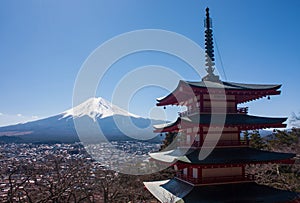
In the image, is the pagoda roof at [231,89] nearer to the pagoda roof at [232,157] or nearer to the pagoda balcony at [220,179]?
the pagoda roof at [232,157]

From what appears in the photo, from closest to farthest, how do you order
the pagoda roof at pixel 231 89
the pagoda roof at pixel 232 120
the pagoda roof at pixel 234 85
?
1. the pagoda roof at pixel 232 120
2. the pagoda roof at pixel 231 89
3. the pagoda roof at pixel 234 85

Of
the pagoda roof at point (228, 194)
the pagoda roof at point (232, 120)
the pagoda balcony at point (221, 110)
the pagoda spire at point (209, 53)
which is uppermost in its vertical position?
the pagoda spire at point (209, 53)

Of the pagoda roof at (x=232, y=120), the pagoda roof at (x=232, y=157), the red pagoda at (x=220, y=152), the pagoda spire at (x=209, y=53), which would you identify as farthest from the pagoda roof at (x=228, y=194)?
the pagoda spire at (x=209, y=53)

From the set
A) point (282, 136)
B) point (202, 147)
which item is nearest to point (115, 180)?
point (202, 147)

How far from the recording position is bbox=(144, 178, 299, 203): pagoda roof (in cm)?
905

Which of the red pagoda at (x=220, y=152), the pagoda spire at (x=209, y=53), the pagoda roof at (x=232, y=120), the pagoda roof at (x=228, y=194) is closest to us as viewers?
the pagoda roof at (x=228, y=194)

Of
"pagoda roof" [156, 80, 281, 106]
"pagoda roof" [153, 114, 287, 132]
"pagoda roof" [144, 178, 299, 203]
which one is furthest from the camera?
"pagoda roof" [156, 80, 281, 106]

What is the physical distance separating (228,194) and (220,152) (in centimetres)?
162

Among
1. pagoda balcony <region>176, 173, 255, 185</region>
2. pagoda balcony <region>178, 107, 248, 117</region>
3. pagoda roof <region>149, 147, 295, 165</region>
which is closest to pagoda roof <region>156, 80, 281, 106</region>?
pagoda balcony <region>178, 107, 248, 117</region>

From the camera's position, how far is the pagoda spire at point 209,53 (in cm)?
1193

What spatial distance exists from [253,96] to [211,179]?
412 cm

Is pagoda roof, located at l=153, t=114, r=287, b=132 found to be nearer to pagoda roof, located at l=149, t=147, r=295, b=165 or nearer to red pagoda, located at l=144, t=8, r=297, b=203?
red pagoda, located at l=144, t=8, r=297, b=203

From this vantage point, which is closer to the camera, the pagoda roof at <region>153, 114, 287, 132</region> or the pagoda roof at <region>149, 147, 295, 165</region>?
the pagoda roof at <region>149, 147, 295, 165</region>

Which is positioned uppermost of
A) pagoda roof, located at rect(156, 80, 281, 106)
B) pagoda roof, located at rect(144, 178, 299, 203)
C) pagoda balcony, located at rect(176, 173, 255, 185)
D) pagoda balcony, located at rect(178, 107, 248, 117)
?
pagoda roof, located at rect(156, 80, 281, 106)
